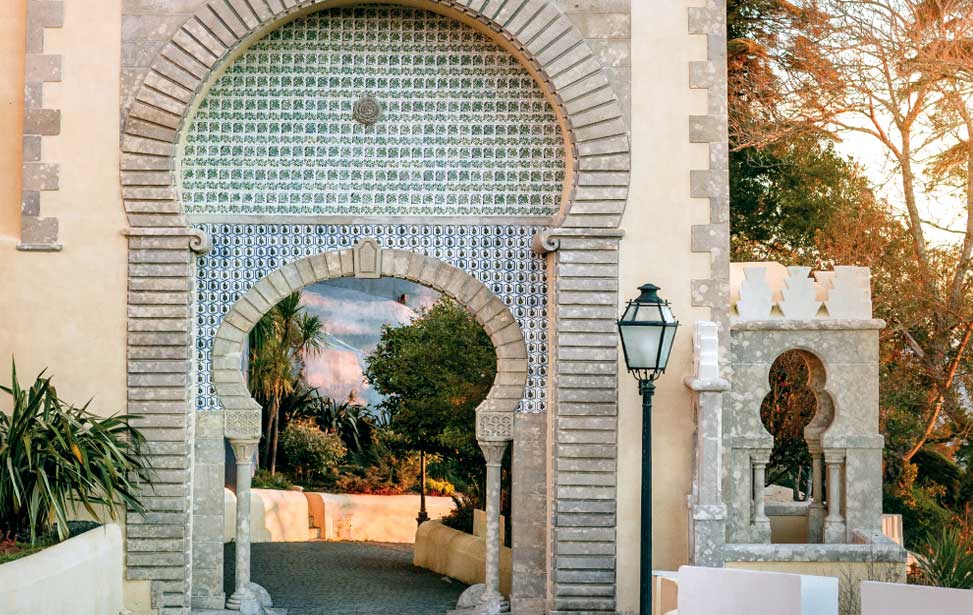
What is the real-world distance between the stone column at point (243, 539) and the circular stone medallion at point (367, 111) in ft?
10.1

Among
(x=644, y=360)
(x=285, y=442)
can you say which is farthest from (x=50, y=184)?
(x=285, y=442)

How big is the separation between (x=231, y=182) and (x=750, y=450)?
5236 millimetres

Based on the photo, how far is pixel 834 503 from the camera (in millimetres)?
12594

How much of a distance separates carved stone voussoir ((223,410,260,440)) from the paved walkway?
2411 millimetres

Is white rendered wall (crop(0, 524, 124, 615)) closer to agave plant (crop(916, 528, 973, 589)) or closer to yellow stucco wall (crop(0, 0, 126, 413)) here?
yellow stucco wall (crop(0, 0, 126, 413))

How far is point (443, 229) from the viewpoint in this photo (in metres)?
12.8

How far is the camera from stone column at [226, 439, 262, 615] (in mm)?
12586

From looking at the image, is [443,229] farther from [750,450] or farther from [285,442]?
[285,442]

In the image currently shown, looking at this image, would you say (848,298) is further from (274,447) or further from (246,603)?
(274,447)

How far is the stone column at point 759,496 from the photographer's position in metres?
12.5

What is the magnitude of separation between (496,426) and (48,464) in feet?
12.8

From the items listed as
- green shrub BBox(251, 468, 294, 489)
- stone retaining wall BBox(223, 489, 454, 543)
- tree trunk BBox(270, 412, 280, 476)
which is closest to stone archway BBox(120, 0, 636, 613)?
stone retaining wall BBox(223, 489, 454, 543)

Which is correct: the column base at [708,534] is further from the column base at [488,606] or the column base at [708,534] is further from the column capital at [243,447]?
the column capital at [243,447]

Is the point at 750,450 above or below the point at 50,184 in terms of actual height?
below
